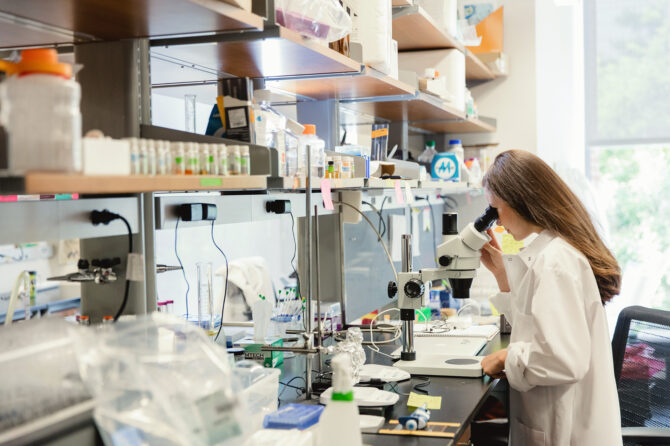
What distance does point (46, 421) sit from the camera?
1.07 meters

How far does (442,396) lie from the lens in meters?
2.05

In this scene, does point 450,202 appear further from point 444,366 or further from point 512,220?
point 444,366

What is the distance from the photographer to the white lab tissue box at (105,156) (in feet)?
3.08

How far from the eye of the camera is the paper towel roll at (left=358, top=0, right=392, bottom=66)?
2.26 meters

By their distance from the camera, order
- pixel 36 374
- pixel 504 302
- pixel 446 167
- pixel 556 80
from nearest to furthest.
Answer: pixel 36 374 → pixel 504 302 → pixel 446 167 → pixel 556 80

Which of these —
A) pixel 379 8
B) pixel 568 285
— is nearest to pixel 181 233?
pixel 379 8

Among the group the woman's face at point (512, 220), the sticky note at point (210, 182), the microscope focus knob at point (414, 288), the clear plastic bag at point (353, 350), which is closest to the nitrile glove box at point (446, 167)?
the woman's face at point (512, 220)

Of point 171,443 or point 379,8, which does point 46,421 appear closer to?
point 171,443

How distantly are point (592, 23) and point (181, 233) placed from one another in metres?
3.45

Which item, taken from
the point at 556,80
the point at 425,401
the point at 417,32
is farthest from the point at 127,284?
the point at 556,80

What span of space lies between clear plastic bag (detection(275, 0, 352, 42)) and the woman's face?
2.78ft

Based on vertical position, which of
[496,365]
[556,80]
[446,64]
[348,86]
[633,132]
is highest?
[556,80]

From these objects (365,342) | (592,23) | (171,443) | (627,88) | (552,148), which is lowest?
(365,342)

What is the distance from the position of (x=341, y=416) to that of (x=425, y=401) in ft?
2.34
